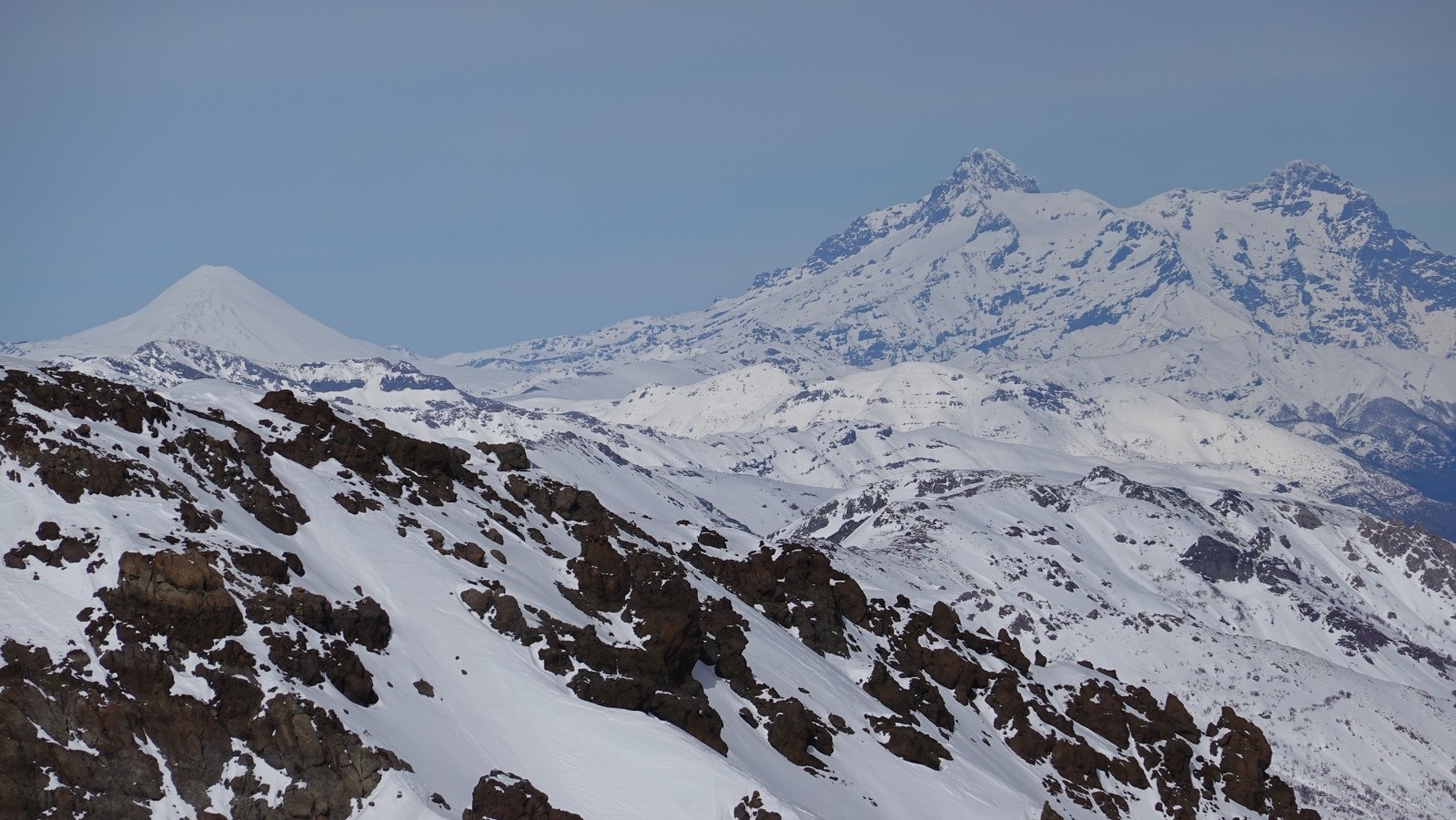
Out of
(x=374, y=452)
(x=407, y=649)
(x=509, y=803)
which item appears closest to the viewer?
(x=509, y=803)

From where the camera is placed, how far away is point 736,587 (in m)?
120

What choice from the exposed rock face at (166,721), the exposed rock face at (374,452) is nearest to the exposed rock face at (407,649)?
the exposed rock face at (166,721)

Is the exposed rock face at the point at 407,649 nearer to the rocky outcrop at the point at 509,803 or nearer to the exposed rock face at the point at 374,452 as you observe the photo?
the rocky outcrop at the point at 509,803

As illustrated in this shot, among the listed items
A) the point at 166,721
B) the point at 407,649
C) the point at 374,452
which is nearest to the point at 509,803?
the point at 407,649

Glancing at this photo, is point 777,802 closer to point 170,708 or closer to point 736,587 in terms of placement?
point 170,708

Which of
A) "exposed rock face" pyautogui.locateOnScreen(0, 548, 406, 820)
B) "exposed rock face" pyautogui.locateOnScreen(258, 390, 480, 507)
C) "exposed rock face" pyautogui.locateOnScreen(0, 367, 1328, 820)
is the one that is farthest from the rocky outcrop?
"exposed rock face" pyautogui.locateOnScreen(258, 390, 480, 507)

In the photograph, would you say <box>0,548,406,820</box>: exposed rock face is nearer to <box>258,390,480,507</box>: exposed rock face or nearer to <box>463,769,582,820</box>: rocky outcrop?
<box>463,769,582,820</box>: rocky outcrop

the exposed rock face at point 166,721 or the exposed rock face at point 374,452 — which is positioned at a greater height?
the exposed rock face at point 374,452

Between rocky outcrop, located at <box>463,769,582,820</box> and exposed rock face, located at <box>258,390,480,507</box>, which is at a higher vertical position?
exposed rock face, located at <box>258,390,480,507</box>

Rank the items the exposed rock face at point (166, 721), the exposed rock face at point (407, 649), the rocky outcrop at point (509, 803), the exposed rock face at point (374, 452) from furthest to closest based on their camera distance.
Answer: the exposed rock face at point (374, 452), the rocky outcrop at point (509, 803), the exposed rock face at point (407, 649), the exposed rock face at point (166, 721)

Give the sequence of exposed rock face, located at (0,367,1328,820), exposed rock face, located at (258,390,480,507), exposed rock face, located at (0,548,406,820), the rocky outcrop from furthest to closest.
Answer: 1. exposed rock face, located at (258,390,480,507)
2. the rocky outcrop
3. exposed rock face, located at (0,367,1328,820)
4. exposed rock face, located at (0,548,406,820)

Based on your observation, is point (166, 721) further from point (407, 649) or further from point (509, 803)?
point (407, 649)

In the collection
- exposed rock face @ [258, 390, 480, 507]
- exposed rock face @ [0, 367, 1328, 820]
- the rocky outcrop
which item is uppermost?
exposed rock face @ [258, 390, 480, 507]

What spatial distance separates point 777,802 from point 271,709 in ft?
76.7
